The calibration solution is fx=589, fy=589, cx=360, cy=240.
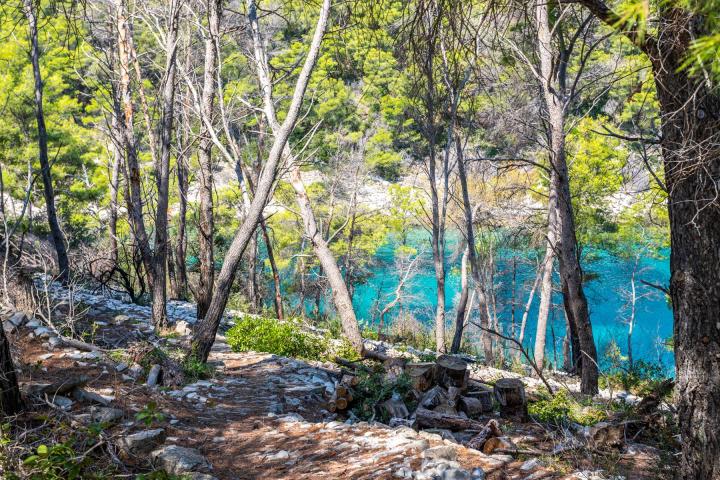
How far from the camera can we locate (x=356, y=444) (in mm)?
4223

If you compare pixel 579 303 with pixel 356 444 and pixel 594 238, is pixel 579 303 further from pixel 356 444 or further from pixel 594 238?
pixel 594 238

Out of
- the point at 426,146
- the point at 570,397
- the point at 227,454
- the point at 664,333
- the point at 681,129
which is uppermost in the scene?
the point at 426,146

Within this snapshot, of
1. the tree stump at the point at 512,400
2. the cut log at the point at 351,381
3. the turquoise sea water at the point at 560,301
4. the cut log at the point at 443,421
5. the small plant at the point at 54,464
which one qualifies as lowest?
the turquoise sea water at the point at 560,301

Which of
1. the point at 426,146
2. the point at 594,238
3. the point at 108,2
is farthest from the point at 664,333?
the point at 108,2

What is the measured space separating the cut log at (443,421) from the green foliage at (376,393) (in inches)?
17.3

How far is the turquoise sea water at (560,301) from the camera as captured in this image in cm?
2598

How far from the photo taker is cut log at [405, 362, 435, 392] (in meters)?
6.20

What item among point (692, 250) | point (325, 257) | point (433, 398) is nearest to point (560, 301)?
point (325, 257)

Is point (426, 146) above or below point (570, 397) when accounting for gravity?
above

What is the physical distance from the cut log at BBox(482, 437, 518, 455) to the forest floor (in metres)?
0.11

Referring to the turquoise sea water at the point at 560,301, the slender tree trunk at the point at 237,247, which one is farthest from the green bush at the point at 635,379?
the turquoise sea water at the point at 560,301

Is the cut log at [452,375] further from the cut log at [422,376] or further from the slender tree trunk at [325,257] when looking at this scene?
the slender tree trunk at [325,257]

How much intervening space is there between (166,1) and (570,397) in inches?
353

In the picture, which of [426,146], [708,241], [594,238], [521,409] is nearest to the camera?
[708,241]
